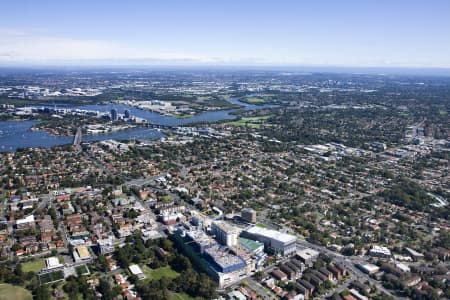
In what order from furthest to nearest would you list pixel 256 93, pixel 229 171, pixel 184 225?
pixel 256 93
pixel 229 171
pixel 184 225

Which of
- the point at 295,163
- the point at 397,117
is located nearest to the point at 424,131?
the point at 397,117


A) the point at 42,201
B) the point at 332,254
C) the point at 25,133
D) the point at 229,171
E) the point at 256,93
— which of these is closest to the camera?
the point at 332,254

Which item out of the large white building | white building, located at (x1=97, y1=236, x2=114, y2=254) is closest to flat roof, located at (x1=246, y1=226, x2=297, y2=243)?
the large white building

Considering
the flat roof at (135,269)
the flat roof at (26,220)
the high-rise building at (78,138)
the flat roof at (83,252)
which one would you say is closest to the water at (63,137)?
the high-rise building at (78,138)

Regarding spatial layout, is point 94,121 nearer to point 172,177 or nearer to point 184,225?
point 172,177

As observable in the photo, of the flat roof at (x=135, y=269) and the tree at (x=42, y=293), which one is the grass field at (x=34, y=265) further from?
the flat roof at (x=135, y=269)

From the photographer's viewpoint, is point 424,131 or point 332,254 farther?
point 424,131

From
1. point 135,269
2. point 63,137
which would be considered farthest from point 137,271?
point 63,137
